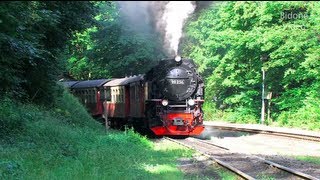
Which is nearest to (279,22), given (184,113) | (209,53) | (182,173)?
(209,53)

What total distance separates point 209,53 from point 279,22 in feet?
27.1

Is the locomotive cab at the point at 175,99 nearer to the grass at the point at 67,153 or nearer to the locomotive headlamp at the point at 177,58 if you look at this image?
the locomotive headlamp at the point at 177,58

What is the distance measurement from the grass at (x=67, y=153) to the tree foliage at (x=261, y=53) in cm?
908

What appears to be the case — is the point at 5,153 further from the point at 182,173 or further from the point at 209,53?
the point at 209,53

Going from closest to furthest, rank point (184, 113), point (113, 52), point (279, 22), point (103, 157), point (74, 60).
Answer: point (103, 157) < point (184, 113) < point (279, 22) < point (113, 52) < point (74, 60)

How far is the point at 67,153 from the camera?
10.2 metres

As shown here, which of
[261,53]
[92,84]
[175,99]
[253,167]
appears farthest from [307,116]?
[253,167]

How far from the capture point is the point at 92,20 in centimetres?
1449

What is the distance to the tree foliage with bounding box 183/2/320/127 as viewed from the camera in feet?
76.6

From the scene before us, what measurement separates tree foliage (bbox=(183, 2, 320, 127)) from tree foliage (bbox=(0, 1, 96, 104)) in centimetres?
728

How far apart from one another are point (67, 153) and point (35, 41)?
2713 mm

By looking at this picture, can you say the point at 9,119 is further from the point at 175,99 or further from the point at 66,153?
the point at 175,99

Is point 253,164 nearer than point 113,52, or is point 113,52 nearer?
point 253,164

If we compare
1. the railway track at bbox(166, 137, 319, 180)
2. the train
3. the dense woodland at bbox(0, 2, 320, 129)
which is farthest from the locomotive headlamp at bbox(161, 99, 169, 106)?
the railway track at bbox(166, 137, 319, 180)
